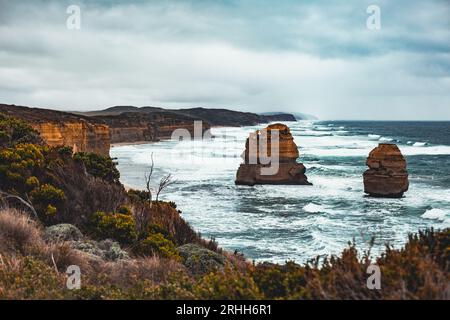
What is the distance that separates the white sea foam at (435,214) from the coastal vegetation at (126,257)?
49.1ft

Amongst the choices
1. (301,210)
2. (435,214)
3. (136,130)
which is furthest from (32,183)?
(136,130)

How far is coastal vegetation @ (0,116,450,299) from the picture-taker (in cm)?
521

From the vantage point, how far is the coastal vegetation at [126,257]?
5211mm

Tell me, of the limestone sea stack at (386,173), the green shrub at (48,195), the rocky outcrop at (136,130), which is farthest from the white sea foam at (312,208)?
the rocky outcrop at (136,130)

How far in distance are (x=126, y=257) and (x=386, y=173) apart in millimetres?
22169

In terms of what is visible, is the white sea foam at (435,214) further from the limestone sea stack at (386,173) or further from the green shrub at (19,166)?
the green shrub at (19,166)

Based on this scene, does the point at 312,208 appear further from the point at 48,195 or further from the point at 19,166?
the point at 48,195

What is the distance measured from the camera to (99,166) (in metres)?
16.1

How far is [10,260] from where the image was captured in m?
7.24

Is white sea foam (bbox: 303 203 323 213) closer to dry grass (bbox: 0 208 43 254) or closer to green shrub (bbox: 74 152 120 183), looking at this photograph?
green shrub (bbox: 74 152 120 183)

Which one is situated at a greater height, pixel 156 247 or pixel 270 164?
pixel 270 164

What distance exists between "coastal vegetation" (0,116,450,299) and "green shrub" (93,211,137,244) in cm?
2

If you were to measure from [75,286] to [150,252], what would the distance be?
3.57m
